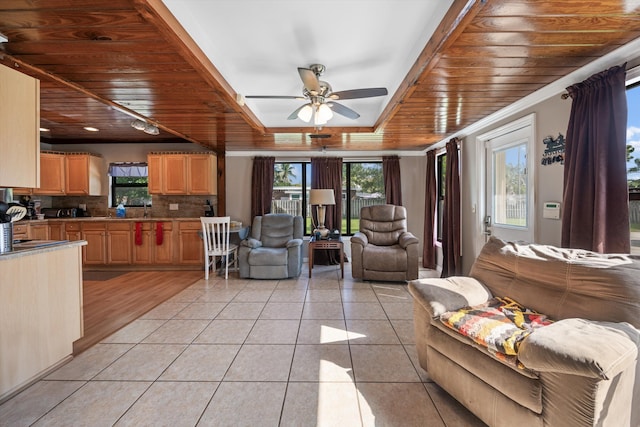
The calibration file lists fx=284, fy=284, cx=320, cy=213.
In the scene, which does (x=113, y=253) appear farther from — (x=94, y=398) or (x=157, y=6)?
(x=157, y=6)

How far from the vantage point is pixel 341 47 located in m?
2.40

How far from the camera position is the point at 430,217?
5051 mm

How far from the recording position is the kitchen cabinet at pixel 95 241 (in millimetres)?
4977

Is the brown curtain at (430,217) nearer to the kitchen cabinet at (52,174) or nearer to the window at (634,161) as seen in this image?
the window at (634,161)

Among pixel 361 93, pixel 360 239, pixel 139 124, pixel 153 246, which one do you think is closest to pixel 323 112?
pixel 361 93

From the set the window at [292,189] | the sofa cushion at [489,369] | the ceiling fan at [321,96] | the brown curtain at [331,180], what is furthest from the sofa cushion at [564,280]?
the window at [292,189]

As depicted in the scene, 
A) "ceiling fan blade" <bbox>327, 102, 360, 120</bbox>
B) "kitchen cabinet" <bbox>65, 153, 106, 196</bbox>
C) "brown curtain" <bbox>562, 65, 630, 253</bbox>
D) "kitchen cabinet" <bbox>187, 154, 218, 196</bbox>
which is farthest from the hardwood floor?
"brown curtain" <bbox>562, 65, 630, 253</bbox>

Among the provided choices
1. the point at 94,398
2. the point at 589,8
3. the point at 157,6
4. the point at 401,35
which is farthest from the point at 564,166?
the point at 94,398

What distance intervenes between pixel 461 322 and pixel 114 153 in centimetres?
643

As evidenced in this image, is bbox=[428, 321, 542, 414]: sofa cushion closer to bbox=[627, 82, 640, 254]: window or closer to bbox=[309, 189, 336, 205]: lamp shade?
bbox=[627, 82, 640, 254]: window

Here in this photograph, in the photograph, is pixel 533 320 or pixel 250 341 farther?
pixel 250 341

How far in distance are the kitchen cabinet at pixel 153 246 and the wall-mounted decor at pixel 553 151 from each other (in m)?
5.43

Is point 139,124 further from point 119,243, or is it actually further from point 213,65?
point 119,243

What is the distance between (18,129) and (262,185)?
381 centimetres
